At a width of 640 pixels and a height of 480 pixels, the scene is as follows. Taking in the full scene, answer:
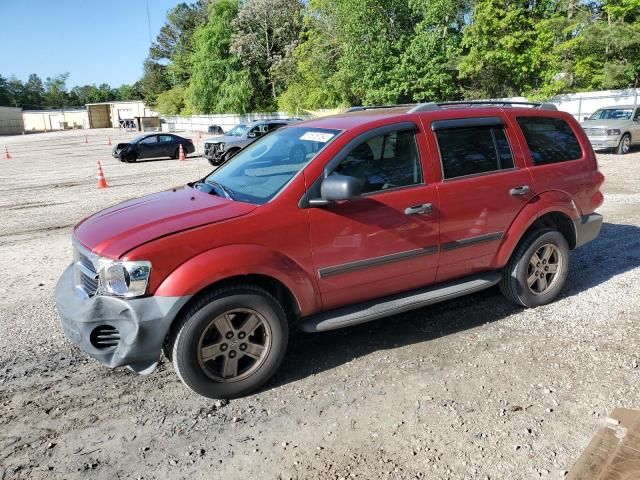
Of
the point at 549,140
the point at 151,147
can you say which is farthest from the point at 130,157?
the point at 549,140

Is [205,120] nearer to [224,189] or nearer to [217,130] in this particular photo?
[217,130]

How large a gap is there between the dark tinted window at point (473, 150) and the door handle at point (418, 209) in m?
0.34

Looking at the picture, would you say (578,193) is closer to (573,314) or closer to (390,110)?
(573,314)

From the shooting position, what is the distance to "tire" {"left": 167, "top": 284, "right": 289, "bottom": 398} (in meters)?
3.29

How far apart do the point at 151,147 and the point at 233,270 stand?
875 inches

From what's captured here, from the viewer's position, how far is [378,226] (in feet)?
12.5

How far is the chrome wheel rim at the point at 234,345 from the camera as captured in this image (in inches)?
134

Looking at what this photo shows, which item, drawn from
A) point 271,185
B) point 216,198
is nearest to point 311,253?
point 271,185

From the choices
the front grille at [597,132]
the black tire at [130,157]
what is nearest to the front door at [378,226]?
the front grille at [597,132]

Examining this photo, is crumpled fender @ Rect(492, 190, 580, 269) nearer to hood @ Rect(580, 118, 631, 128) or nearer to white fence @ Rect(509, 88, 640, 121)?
hood @ Rect(580, 118, 631, 128)

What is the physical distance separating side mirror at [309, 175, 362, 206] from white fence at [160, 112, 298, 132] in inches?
1595

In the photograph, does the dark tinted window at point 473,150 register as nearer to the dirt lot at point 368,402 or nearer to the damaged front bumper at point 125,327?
the dirt lot at point 368,402

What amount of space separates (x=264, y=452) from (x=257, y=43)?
188 feet

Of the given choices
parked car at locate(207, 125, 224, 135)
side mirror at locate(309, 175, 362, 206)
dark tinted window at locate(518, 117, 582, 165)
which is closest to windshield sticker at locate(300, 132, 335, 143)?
side mirror at locate(309, 175, 362, 206)
